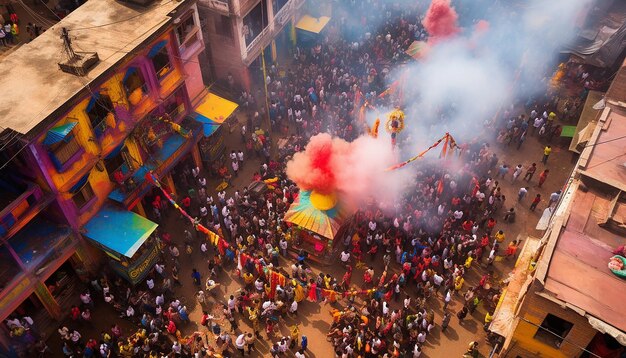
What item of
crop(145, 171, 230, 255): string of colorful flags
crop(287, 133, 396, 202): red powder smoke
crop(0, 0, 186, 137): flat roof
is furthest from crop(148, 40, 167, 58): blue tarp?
crop(287, 133, 396, 202): red powder smoke

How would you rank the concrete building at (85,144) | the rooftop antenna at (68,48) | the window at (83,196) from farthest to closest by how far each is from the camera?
the window at (83,196) → the rooftop antenna at (68,48) → the concrete building at (85,144)

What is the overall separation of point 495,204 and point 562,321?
32.8 ft

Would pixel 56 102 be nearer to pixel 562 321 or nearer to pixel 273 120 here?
pixel 273 120

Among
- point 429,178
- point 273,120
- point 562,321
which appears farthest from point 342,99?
point 562,321

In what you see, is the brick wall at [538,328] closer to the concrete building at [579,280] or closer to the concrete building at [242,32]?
the concrete building at [579,280]

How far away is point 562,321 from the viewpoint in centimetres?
1592

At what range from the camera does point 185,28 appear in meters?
24.1

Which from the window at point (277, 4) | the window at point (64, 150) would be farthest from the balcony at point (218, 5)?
the window at point (64, 150)

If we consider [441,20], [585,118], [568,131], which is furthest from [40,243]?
[585,118]

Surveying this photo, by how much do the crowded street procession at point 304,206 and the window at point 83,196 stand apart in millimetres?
136

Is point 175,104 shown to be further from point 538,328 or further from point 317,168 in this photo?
point 538,328

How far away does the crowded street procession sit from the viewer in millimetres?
20344

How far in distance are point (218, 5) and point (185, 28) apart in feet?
15.4

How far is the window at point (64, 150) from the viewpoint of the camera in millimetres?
18547
